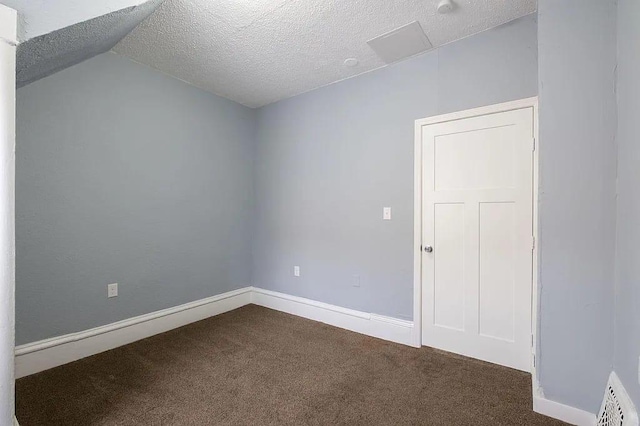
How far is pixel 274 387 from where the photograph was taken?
74.1 inches

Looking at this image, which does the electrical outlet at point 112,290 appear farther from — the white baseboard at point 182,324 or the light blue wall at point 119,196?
the white baseboard at point 182,324

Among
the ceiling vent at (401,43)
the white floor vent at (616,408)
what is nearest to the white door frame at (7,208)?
the ceiling vent at (401,43)

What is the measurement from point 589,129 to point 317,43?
1920 mm

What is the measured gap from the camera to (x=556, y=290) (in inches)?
62.7

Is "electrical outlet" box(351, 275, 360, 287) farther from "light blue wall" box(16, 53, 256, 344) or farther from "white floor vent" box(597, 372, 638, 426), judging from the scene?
"white floor vent" box(597, 372, 638, 426)

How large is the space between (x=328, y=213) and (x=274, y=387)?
1731mm

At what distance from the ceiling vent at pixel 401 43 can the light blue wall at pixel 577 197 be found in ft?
2.59

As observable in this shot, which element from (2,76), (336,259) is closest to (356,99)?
(336,259)

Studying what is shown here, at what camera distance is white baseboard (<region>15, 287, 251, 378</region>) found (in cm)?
202

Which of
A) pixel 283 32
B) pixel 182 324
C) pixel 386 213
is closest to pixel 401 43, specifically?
pixel 283 32

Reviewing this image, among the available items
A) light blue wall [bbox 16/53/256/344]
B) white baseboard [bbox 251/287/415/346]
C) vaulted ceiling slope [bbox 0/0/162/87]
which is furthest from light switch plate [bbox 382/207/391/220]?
vaulted ceiling slope [bbox 0/0/162/87]

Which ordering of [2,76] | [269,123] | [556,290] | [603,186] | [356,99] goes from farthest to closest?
[269,123] < [356,99] < [556,290] < [603,186] < [2,76]

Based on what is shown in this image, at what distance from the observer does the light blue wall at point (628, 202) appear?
1201 mm

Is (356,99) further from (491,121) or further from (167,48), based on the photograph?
(167,48)
